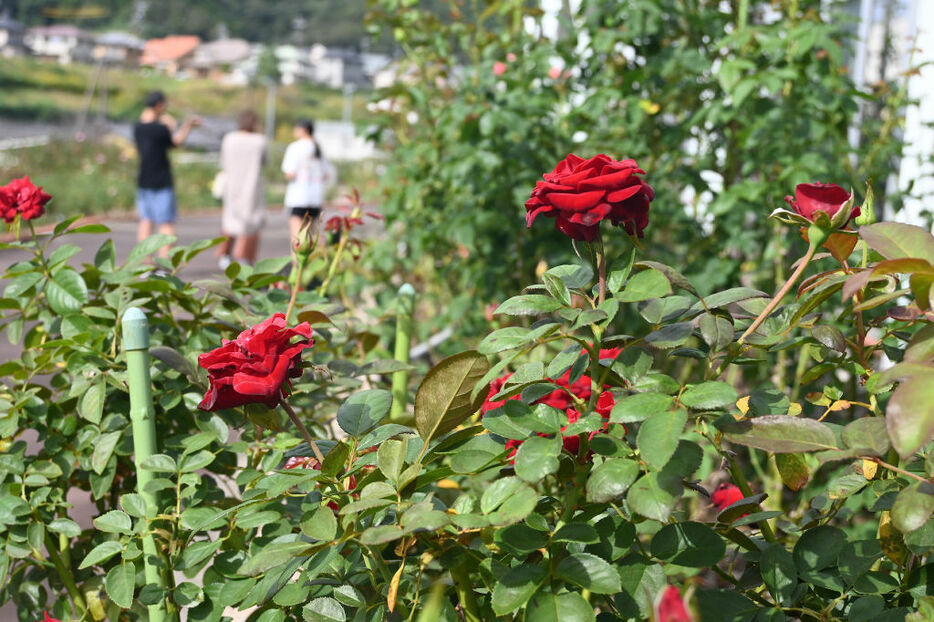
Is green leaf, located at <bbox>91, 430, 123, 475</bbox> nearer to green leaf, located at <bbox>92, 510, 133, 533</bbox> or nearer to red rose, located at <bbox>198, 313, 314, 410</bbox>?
green leaf, located at <bbox>92, 510, 133, 533</bbox>

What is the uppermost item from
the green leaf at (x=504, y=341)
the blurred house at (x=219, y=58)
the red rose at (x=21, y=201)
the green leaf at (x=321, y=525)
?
the green leaf at (x=504, y=341)

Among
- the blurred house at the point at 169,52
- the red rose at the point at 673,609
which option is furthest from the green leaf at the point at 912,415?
the blurred house at the point at 169,52

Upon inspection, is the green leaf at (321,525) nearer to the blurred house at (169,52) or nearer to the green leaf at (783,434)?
the green leaf at (783,434)

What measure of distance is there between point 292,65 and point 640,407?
281ft

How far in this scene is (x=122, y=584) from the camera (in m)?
1.01

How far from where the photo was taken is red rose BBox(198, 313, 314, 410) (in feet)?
2.67

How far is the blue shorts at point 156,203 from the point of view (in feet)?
22.0

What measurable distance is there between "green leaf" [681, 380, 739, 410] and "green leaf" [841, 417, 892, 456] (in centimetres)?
9

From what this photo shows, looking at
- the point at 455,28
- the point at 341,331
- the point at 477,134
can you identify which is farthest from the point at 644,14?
the point at 341,331

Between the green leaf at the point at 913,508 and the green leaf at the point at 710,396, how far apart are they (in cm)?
14

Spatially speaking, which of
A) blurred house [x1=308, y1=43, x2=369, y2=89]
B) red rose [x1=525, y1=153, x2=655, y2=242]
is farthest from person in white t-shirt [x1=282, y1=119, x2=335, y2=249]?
blurred house [x1=308, y1=43, x2=369, y2=89]

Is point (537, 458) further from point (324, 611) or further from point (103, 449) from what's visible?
point (103, 449)

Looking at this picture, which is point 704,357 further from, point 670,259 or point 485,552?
point 670,259

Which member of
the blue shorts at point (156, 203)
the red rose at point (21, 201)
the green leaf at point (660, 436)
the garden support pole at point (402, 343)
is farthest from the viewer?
the blue shorts at point (156, 203)
